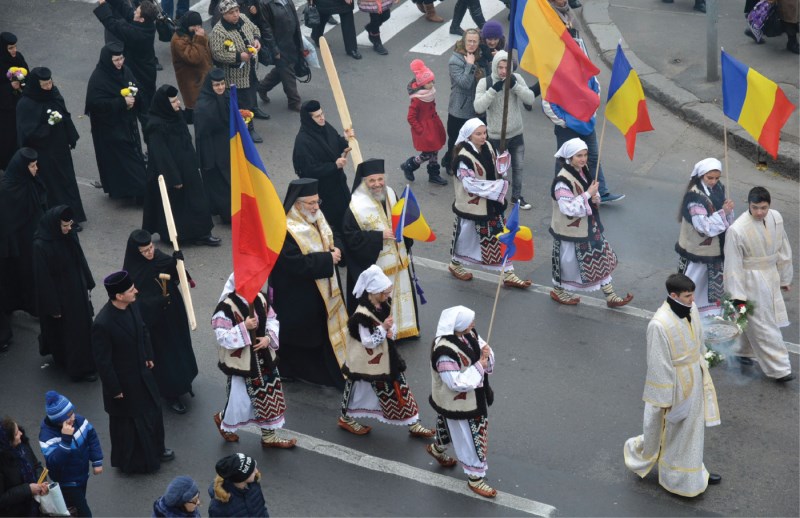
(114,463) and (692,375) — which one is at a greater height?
(692,375)

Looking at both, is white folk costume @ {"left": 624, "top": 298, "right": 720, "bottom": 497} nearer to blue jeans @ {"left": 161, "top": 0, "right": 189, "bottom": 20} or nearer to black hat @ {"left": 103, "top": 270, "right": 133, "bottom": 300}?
black hat @ {"left": 103, "top": 270, "right": 133, "bottom": 300}

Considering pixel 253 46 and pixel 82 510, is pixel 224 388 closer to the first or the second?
pixel 82 510

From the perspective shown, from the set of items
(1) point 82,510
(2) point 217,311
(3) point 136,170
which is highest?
(2) point 217,311

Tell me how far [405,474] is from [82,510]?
7.90 feet

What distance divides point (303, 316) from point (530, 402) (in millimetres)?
2041

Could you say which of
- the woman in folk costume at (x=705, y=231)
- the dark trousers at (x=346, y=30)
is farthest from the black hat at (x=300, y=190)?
the dark trousers at (x=346, y=30)

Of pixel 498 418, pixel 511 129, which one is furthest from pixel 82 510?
pixel 511 129

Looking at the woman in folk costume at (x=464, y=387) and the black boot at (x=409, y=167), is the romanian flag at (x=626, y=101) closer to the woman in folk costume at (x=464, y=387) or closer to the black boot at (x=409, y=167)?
the woman in folk costume at (x=464, y=387)

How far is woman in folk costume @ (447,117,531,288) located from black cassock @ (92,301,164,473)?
3.72 m

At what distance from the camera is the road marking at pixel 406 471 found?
359 inches

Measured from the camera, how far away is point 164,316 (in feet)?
33.3

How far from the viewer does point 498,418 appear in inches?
401

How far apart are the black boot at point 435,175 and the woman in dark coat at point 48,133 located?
398 centimetres

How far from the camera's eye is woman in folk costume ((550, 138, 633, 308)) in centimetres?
1143
